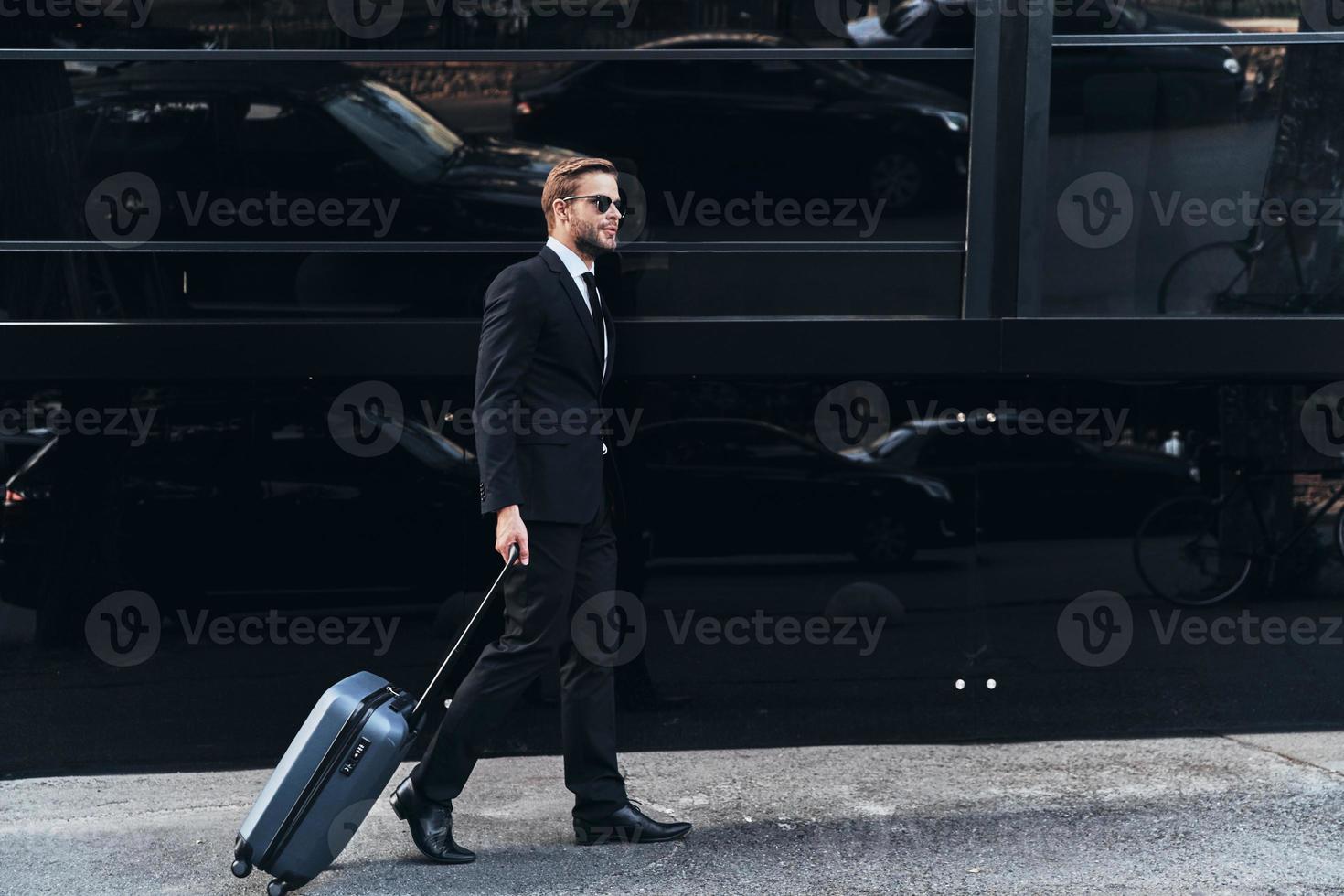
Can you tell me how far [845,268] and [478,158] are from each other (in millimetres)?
1413

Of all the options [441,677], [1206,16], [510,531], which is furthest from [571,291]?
[1206,16]

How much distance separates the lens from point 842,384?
18.1ft

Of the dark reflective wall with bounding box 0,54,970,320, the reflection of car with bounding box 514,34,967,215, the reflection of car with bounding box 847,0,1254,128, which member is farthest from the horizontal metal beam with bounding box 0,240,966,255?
the reflection of car with bounding box 847,0,1254,128

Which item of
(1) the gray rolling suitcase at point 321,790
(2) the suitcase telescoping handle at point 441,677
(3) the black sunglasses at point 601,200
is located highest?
(3) the black sunglasses at point 601,200

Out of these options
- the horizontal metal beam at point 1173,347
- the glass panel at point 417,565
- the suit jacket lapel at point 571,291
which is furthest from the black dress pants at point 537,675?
the horizontal metal beam at point 1173,347

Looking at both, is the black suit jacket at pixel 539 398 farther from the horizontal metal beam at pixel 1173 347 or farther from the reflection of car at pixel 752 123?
the horizontal metal beam at pixel 1173 347

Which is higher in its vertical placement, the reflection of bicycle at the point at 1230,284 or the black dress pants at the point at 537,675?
the reflection of bicycle at the point at 1230,284

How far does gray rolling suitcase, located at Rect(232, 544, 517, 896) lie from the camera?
4195mm

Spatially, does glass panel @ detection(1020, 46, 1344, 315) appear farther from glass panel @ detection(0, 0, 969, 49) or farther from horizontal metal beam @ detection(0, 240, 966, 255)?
glass panel @ detection(0, 0, 969, 49)

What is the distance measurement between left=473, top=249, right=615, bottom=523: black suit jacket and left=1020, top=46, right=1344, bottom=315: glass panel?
1900mm

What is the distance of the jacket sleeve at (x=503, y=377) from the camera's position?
4.39 m

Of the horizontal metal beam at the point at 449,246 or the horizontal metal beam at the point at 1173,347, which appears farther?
the horizontal metal beam at the point at 1173,347

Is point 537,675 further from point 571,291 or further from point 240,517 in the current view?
point 240,517

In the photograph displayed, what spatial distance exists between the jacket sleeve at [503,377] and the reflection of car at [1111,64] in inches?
72.5
